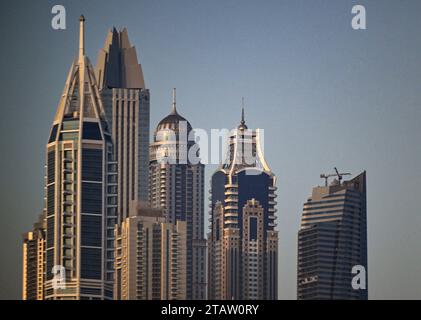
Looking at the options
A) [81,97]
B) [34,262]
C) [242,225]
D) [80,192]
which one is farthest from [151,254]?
[34,262]

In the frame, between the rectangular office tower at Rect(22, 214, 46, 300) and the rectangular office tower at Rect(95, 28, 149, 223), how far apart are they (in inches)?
562

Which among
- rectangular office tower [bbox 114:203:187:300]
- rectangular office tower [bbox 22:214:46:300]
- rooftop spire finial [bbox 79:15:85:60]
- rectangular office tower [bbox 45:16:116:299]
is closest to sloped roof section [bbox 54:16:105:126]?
rectangular office tower [bbox 45:16:116:299]

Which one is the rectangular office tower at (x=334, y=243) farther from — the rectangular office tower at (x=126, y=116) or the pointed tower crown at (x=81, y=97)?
the pointed tower crown at (x=81, y=97)

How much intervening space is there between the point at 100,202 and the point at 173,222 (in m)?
18.8

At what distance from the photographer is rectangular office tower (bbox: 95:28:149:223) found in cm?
12681

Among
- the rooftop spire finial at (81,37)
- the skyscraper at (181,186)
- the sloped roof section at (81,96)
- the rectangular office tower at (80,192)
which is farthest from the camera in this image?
the skyscraper at (181,186)

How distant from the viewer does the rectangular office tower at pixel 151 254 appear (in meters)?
113

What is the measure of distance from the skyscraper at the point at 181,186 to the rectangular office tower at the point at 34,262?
531 inches

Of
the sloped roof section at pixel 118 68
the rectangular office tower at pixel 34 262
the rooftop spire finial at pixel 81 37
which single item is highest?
the sloped roof section at pixel 118 68

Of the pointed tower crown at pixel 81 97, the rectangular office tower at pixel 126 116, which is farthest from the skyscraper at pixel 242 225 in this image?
the pointed tower crown at pixel 81 97

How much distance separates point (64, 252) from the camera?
110 metres

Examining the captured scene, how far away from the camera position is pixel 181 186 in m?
145

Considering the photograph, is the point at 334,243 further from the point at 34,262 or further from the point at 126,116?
the point at 34,262

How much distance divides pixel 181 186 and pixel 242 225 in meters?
7.80
